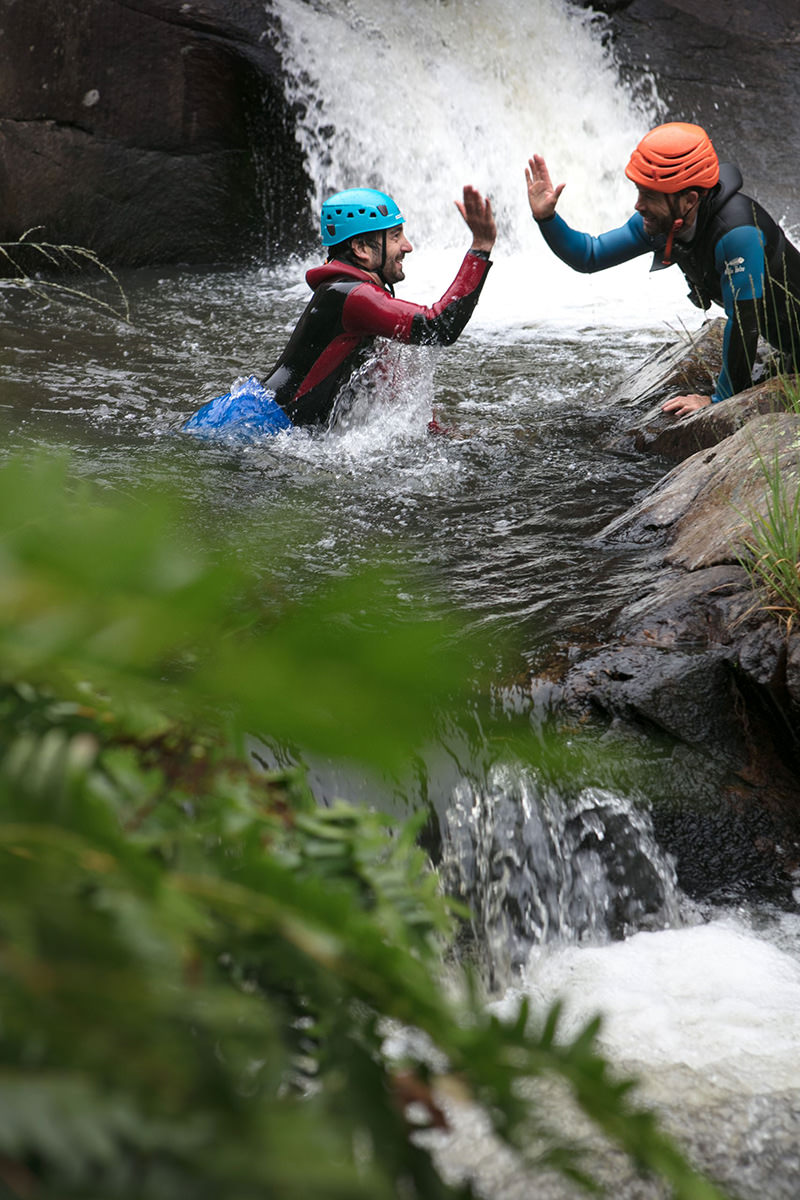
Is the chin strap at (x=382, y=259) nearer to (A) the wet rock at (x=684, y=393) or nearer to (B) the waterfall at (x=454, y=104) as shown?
(A) the wet rock at (x=684, y=393)

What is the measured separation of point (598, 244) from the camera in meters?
5.93

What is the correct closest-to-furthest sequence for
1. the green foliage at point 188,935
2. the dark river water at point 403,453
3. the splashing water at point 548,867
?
the green foliage at point 188,935 → the splashing water at point 548,867 → the dark river water at point 403,453

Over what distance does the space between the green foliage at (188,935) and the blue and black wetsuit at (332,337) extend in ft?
16.5

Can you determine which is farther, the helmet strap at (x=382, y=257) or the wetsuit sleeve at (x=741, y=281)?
the helmet strap at (x=382, y=257)

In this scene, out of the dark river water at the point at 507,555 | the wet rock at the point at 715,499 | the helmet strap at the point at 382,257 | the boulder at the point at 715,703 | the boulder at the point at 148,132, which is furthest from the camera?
the boulder at the point at 148,132

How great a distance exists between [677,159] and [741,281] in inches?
27.2

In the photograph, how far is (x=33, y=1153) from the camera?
0.51 m

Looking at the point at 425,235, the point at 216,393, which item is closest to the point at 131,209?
the point at 425,235

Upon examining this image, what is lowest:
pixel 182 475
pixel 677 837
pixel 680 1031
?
pixel 680 1031

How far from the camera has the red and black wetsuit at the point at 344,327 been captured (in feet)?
17.7

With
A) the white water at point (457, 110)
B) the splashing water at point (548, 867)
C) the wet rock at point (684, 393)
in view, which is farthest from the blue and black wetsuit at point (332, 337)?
the white water at point (457, 110)

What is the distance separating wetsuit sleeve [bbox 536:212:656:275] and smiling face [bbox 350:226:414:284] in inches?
33.0

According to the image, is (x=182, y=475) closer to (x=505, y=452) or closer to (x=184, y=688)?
(x=505, y=452)

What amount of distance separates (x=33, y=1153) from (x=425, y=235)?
37.9 feet
